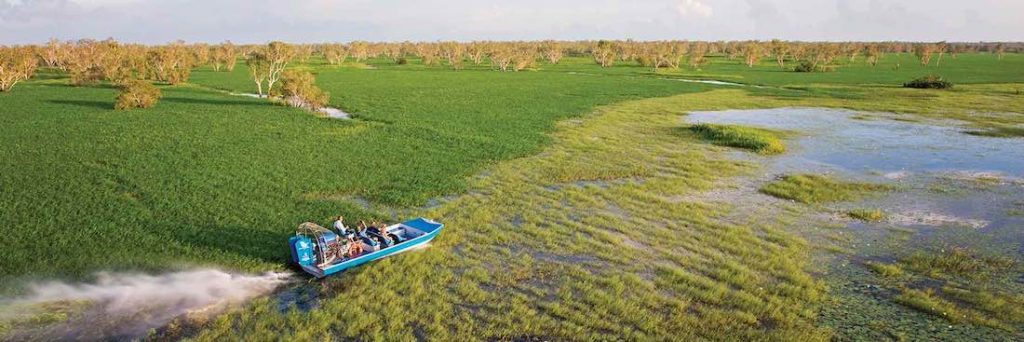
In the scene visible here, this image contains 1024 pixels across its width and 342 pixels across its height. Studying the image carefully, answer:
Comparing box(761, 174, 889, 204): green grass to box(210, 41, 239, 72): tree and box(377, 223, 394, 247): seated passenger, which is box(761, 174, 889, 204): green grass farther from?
box(210, 41, 239, 72): tree

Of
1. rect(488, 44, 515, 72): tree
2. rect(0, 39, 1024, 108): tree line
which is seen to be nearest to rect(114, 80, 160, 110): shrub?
rect(0, 39, 1024, 108): tree line

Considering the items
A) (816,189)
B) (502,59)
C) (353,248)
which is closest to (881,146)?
(816,189)

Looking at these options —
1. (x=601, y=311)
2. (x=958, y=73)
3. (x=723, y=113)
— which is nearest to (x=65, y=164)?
(x=601, y=311)

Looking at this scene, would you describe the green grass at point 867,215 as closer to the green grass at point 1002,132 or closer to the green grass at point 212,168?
the green grass at point 212,168

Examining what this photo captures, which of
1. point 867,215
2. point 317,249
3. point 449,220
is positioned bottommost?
point 449,220

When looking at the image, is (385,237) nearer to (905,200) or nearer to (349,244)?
(349,244)

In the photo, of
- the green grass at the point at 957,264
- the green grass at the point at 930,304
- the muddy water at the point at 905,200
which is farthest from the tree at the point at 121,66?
the green grass at the point at 930,304

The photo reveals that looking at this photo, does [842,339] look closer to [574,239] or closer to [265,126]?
[574,239]
